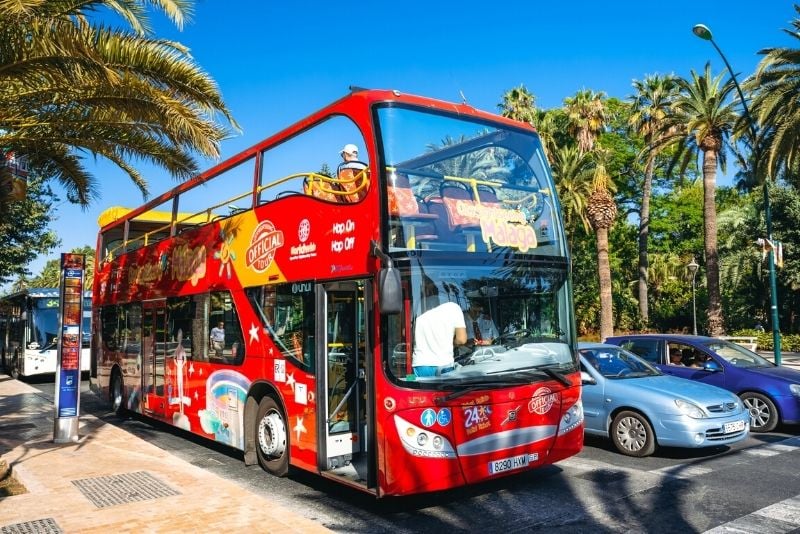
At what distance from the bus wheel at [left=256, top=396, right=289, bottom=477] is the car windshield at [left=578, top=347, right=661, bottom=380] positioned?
480cm

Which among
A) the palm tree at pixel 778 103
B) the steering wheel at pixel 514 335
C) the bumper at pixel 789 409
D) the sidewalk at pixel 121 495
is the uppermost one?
the palm tree at pixel 778 103

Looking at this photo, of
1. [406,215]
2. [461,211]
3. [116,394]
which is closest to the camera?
[406,215]

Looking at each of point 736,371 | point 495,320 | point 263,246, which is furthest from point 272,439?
point 736,371

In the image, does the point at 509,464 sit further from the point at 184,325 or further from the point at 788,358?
the point at 788,358

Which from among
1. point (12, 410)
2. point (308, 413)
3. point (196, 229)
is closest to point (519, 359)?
point (308, 413)

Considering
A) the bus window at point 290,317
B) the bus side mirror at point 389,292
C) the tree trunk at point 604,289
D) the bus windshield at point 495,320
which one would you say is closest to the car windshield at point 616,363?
the bus windshield at point 495,320

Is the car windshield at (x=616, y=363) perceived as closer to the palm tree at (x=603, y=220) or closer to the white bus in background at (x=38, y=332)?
the white bus in background at (x=38, y=332)

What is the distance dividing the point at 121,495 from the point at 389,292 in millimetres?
3754

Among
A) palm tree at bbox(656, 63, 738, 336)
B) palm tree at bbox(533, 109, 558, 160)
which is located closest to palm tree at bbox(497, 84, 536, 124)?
palm tree at bbox(533, 109, 558, 160)

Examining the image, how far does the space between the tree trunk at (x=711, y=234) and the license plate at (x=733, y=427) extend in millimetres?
18099

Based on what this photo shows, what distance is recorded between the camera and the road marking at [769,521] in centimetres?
567

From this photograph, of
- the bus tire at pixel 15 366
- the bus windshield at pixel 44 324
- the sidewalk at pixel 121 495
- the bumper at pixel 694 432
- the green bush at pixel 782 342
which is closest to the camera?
the sidewalk at pixel 121 495

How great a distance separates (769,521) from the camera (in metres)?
5.90

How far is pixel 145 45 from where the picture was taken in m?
8.30
